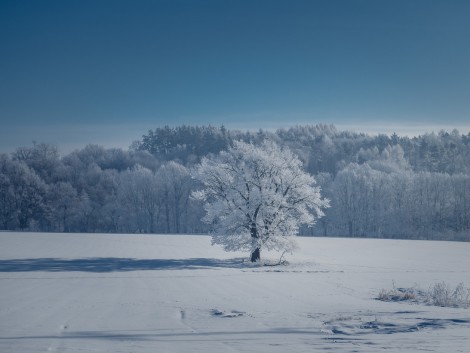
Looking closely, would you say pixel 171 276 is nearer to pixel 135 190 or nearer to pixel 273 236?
pixel 273 236

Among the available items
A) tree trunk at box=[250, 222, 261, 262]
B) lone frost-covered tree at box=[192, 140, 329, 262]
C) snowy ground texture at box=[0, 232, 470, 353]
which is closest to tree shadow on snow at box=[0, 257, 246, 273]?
snowy ground texture at box=[0, 232, 470, 353]

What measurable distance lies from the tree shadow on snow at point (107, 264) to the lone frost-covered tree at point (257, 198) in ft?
10.2

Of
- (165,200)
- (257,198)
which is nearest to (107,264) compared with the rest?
(257,198)

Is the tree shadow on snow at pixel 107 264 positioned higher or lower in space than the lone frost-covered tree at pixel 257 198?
Result: lower

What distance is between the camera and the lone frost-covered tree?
46344mm

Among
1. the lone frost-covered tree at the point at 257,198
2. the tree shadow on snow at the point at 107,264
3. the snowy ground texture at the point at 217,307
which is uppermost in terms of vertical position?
the lone frost-covered tree at the point at 257,198

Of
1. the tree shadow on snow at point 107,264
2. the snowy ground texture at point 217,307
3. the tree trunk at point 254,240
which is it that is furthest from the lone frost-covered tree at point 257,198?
the tree shadow on snow at point 107,264

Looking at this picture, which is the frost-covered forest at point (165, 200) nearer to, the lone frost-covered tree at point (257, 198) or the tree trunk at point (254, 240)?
the lone frost-covered tree at point (257, 198)

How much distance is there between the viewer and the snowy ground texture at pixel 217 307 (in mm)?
12852

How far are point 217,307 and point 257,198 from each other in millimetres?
26565

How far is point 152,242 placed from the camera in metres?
73.6

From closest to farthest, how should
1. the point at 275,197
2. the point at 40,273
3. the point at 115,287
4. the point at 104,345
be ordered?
the point at 104,345, the point at 115,287, the point at 40,273, the point at 275,197

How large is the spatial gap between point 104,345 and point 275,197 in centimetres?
3411

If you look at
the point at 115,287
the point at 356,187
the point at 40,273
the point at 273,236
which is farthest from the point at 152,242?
the point at 356,187
